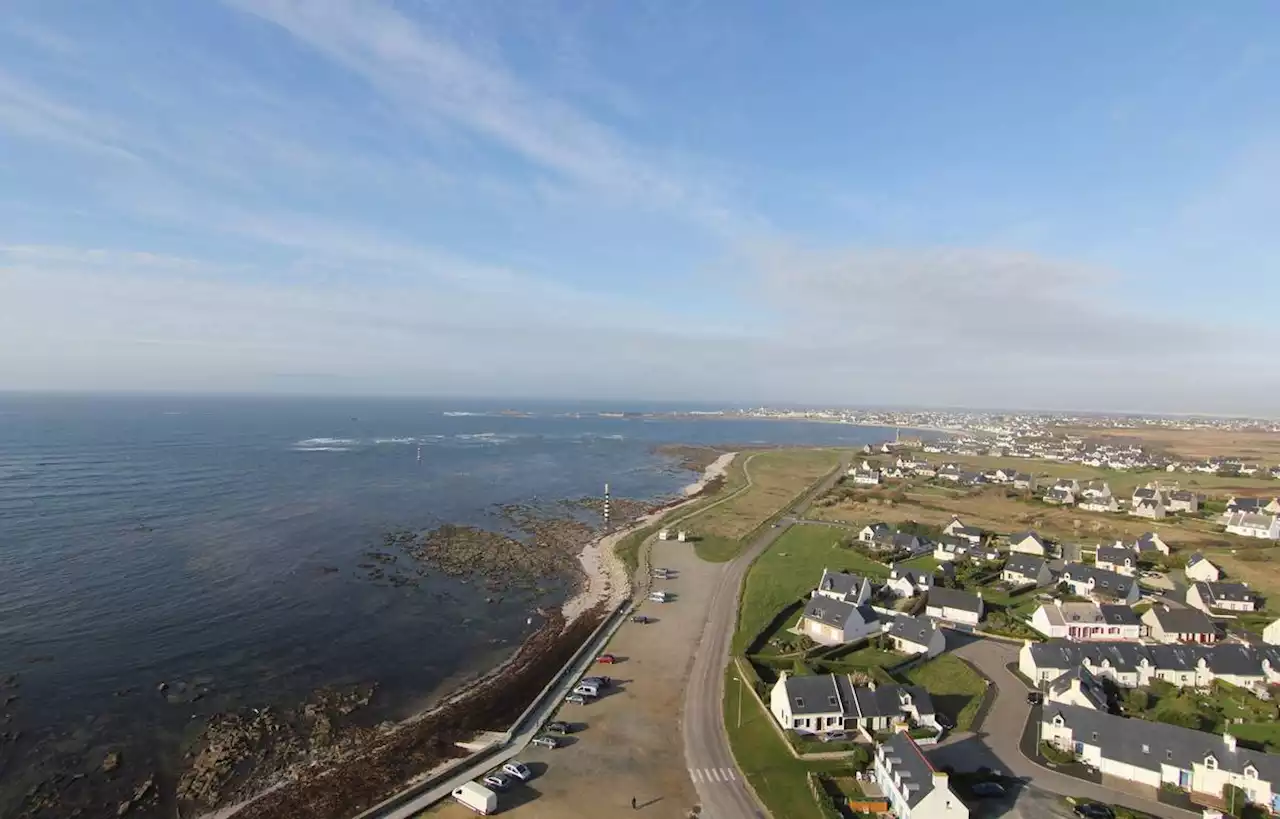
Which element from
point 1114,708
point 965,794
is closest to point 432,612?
point 965,794

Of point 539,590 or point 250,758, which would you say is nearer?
point 250,758

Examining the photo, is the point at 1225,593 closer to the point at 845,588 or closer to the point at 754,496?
Result: the point at 845,588

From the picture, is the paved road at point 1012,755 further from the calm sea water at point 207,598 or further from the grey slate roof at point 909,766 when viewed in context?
the calm sea water at point 207,598

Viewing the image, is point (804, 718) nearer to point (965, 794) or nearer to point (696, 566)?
point (965, 794)

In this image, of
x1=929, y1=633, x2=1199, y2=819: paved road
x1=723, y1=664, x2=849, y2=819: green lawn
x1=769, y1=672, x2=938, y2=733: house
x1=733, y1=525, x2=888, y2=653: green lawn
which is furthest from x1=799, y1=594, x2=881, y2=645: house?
x1=723, y1=664, x2=849, y2=819: green lawn

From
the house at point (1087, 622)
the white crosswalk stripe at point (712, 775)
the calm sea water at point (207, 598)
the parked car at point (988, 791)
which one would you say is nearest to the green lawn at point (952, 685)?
the parked car at point (988, 791)

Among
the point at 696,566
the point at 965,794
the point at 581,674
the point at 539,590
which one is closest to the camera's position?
the point at 965,794

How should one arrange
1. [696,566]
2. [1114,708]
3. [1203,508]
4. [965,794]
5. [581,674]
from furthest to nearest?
[1203,508]
[696,566]
[581,674]
[1114,708]
[965,794]
